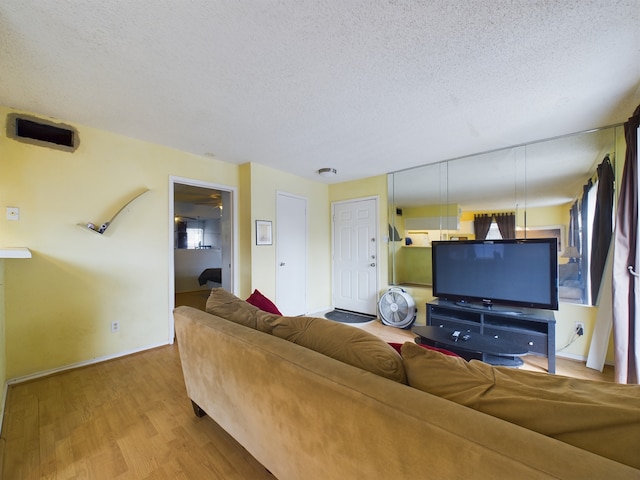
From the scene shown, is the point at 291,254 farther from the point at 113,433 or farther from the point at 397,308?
the point at 113,433

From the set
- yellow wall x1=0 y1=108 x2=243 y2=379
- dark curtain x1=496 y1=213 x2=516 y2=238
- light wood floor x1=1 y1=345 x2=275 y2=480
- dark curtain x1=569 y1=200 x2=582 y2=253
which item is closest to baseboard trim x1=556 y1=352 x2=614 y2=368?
dark curtain x1=569 y1=200 x2=582 y2=253

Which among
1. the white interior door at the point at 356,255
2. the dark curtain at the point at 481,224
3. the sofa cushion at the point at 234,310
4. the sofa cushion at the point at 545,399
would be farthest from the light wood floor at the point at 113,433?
the white interior door at the point at 356,255

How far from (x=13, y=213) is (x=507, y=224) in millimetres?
4880

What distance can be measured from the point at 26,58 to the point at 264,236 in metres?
2.63

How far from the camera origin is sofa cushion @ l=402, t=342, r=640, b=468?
1.85 feet

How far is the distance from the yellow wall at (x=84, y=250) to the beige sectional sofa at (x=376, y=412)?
6.39ft

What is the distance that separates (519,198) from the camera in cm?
308

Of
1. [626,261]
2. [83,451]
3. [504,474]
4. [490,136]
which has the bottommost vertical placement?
[83,451]

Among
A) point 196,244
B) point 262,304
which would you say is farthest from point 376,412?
point 196,244

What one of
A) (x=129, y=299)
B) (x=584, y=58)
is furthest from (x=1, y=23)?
(x=584, y=58)

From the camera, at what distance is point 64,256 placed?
244 cm

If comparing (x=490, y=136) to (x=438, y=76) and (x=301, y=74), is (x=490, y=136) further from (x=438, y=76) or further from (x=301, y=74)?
(x=301, y=74)

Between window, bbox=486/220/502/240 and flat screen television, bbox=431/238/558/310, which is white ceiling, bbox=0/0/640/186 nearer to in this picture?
window, bbox=486/220/502/240

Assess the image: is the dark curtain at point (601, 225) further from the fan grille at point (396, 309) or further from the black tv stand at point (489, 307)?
the fan grille at point (396, 309)
